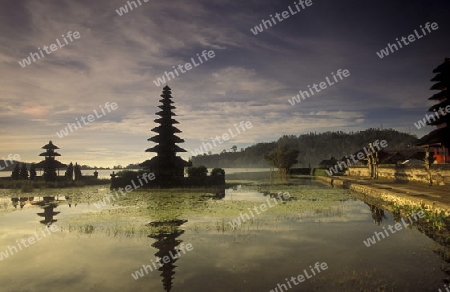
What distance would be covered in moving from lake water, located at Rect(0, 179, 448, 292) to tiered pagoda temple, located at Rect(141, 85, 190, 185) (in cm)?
2027

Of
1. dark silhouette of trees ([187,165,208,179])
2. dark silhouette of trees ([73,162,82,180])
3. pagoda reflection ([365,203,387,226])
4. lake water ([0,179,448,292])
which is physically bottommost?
pagoda reflection ([365,203,387,226])

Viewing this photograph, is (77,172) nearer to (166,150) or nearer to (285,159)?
(166,150)

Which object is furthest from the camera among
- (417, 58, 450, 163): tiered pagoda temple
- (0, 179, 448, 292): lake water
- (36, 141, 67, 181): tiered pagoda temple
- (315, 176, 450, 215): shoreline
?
(36, 141, 67, 181): tiered pagoda temple

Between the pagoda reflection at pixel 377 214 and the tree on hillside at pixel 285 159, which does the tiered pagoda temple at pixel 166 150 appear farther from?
the tree on hillside at pixel 285 159

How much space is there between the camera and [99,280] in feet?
23.7

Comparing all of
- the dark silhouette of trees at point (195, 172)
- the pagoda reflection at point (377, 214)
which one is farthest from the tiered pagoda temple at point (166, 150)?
the pagoda reflection at point (377, 214)

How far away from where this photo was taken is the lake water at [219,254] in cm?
685

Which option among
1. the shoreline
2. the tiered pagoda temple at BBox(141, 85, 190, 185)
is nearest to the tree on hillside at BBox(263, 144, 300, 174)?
the tiered pagoda temple at BBox(141, 85, 190, 185)

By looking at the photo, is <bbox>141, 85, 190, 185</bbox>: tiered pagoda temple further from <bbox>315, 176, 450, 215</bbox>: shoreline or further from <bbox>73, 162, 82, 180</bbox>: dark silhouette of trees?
<bbox>315, 176, 450, 215</bbox>: shoreline

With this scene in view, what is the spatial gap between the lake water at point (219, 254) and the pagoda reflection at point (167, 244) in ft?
0.11

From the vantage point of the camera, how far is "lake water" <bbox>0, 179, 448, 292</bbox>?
6852 mm

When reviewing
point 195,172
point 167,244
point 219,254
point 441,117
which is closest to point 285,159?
→ point 195,172

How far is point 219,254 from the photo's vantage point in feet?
29.6

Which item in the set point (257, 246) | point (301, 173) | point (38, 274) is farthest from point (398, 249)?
point (301, 173)
